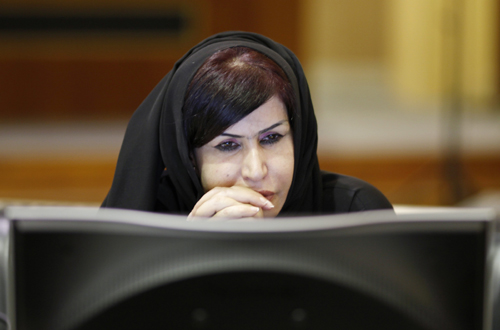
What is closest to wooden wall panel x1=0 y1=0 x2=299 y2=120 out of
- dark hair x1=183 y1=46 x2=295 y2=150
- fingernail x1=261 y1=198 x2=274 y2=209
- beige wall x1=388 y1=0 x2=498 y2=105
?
beige wall x1=388 y1=0 x2=498 y2=105

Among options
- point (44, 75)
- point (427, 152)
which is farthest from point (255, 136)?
point (44, 75)

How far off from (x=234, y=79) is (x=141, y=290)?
2.25 feet

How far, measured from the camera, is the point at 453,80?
3.41 m

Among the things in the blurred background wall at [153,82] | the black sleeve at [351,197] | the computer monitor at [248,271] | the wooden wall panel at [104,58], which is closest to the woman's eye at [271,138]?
the black sleeve at [351,197]

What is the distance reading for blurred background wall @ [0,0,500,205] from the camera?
4227mm

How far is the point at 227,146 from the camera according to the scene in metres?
1.16

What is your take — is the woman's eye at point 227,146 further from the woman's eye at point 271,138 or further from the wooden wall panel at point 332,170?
the wooden wall panel at point 332,170

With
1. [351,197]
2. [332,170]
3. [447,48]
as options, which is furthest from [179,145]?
[332,170]

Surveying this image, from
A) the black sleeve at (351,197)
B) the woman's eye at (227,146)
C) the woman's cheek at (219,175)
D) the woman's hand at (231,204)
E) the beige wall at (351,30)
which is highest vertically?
the beige wall at (351,30)

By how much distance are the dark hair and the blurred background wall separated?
2.80 metres

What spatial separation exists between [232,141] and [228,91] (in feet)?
0.35

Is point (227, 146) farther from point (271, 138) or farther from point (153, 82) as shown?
point (153, 82)

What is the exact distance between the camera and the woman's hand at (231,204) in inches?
39.1

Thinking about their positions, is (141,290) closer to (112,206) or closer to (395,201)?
(112,206)
